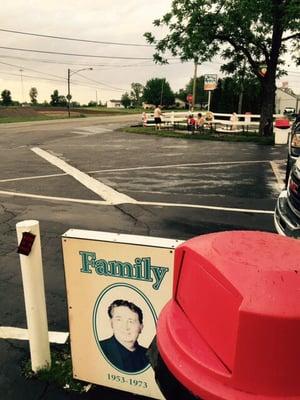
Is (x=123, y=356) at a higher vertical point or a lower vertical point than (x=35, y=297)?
lower

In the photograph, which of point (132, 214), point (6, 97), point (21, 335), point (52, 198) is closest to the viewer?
point (21, 335)

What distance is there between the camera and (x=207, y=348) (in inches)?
52.6

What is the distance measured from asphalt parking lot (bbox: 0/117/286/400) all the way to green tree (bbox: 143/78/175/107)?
136 meters

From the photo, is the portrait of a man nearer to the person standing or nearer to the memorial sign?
the memorial sign

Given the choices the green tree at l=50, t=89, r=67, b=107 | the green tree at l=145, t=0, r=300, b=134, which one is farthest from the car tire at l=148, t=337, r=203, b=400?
the green tree at l=50, t=89, r=67, b=107

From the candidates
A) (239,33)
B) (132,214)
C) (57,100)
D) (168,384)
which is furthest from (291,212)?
(57,100)

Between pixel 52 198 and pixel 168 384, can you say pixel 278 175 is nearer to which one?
pixel 52 198

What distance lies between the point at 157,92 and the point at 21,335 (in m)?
152

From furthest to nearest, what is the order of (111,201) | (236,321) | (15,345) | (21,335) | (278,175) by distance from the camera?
(278,175)
(111,201)
(21,335)
(15,345)
(236,321)

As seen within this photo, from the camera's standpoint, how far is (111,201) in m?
8.90

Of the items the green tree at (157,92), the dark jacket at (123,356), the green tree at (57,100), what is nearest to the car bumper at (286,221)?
the dark jacket at (123,356)

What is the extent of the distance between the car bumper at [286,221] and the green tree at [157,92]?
5716 inches

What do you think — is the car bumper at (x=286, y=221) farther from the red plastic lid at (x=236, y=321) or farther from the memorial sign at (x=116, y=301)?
the red plastic lid at (x=236, y=321)

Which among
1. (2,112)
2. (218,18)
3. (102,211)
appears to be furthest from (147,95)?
(102,211)
